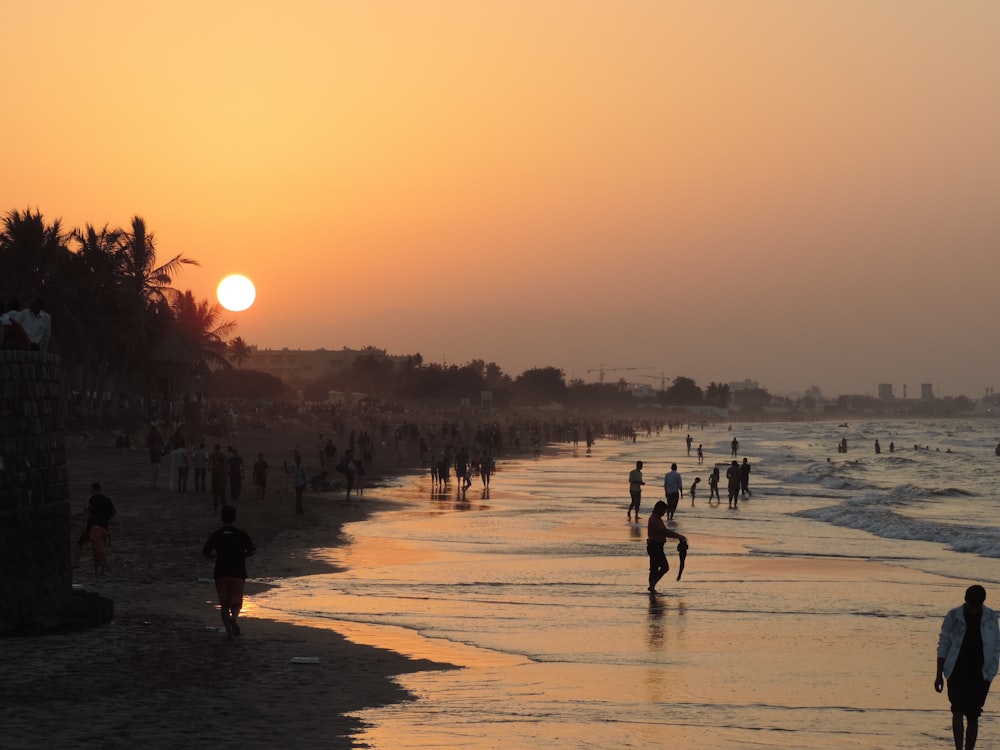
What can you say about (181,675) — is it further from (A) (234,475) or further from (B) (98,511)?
(A) (234,475)

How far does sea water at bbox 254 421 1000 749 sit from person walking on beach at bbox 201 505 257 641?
6.03 feet

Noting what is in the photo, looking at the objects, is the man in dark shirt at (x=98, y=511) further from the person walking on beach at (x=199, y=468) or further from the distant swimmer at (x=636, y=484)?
the distant swimmer at (x=636, y=484)

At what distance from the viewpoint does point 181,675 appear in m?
11.5

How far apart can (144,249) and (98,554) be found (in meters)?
44.6

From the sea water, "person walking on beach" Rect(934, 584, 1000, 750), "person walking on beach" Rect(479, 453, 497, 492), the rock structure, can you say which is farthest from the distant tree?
"person walking on beach" Rect(934, 584, 1000, 750)

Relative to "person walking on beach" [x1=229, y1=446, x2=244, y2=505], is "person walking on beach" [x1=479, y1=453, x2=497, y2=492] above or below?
below

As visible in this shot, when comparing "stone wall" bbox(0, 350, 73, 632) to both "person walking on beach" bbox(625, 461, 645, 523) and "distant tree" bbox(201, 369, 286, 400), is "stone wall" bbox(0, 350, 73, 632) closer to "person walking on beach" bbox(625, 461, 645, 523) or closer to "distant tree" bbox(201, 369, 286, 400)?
"person walking on beach" bbox(625, 461, 645, 523)

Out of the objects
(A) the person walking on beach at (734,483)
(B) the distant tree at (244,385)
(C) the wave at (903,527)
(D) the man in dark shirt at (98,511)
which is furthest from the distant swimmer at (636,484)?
(B) the distant tree at (244,385)

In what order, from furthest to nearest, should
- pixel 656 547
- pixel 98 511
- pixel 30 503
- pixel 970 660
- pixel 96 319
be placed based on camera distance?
1. pixel 96 319
2. pixel 656 547
3. pixel 98 511
4. pixel 30 503
5. pixel 970 660

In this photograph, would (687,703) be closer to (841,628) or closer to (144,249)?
(841,628)

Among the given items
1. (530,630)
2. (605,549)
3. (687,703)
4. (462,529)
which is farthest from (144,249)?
(687,703)

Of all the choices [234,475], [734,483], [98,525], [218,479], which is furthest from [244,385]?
[98,525]

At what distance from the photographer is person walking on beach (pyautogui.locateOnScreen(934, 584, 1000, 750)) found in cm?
895

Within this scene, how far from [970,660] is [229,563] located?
7.57 m
